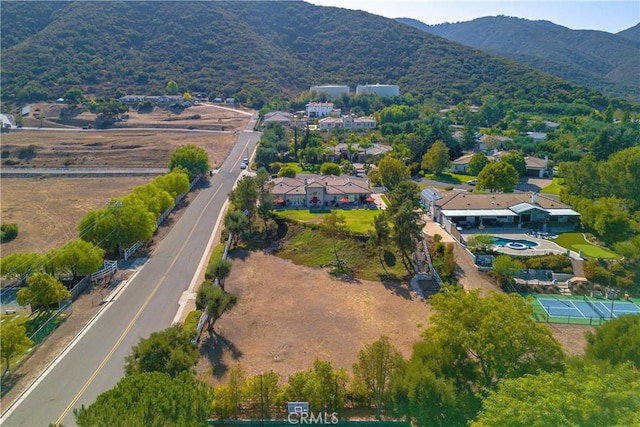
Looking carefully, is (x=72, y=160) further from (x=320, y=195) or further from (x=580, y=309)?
(x=580, y=309)

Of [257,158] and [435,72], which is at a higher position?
[435,72]

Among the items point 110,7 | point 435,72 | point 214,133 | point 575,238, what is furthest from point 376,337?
point 110,7

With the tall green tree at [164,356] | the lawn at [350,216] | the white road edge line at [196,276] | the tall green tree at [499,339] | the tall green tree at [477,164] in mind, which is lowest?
the white road edge line at [196,276]

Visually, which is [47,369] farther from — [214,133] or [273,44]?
[273,44]

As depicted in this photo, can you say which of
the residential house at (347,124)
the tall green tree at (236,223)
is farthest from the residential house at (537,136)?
the tall green tree at (236,223)

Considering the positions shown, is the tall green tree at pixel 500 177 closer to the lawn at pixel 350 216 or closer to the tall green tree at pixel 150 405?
the lawn at pixel 350 216

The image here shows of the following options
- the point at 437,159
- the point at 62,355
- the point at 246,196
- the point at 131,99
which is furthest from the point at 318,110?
the point at 62,355
